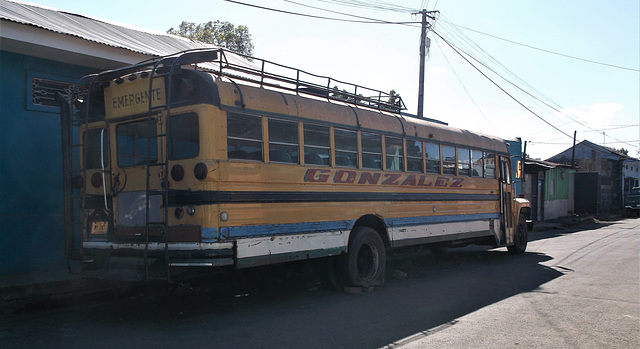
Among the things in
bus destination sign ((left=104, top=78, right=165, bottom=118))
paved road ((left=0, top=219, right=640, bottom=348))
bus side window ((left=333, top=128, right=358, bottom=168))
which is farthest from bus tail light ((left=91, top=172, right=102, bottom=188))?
bus side window ((left=333, top=128, right=358, bottom=168))

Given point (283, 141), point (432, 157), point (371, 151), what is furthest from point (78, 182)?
point (432, 157)

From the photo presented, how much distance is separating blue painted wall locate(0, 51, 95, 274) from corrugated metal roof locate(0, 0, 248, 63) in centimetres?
74

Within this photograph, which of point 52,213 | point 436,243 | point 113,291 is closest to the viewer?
point 113,291

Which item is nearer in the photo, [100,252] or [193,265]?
[193,265]

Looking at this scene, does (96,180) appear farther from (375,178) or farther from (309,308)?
(375,178)

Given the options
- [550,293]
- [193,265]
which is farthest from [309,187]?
[550,293]

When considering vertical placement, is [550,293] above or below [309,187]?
below

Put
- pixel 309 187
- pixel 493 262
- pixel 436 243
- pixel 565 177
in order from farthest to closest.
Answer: pixel 565 177, pixel 493 262, pixel 436 243, pixel 309 187

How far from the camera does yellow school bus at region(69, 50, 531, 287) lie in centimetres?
641

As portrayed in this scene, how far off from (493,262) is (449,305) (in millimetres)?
5231

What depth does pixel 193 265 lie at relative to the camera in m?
6.19

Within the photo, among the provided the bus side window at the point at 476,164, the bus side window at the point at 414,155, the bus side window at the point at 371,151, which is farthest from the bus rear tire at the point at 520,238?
the bus side window at the point at 371,151

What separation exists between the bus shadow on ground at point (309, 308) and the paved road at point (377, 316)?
15 mm

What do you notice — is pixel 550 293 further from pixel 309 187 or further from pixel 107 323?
pixel 107 323
